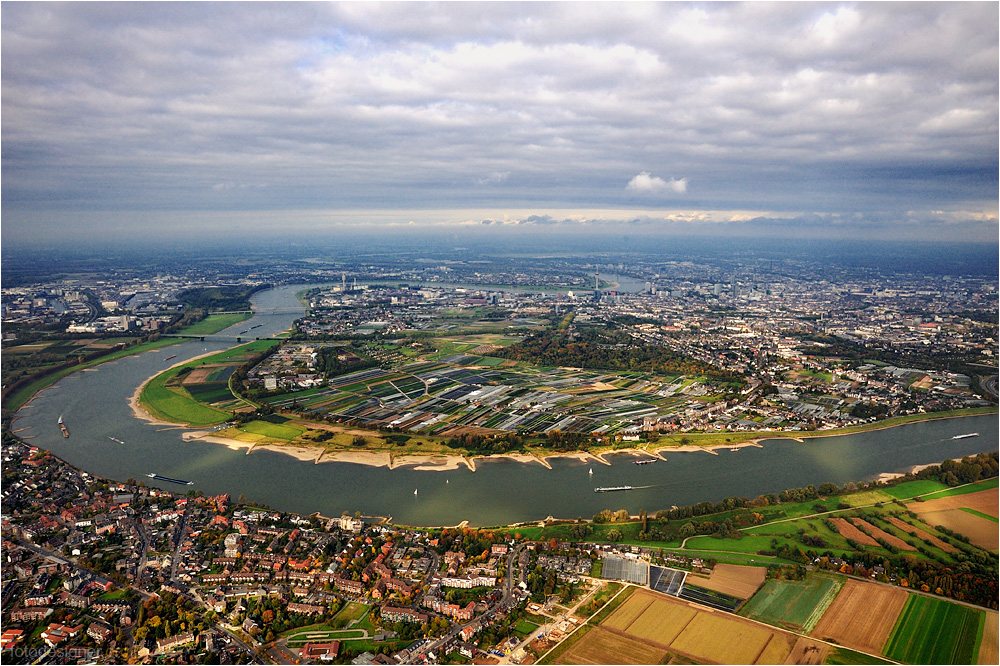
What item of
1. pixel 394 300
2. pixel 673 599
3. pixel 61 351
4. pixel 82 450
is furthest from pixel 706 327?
pixel 61 351

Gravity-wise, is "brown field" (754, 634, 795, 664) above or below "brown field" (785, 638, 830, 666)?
above

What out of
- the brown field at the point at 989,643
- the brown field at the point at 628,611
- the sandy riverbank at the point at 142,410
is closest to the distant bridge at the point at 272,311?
the sandy riverbank at the point at 142,410

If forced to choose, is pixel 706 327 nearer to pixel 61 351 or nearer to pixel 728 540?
pixel 728 540

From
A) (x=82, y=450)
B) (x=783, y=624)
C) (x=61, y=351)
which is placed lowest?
(x=783, y=624)

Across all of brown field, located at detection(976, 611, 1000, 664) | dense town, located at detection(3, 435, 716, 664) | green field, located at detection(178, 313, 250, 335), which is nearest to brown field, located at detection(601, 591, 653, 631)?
dense town, located at detection(3, 435, 716, 664)

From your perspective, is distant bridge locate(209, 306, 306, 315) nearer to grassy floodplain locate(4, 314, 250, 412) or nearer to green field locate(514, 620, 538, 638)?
grassy floodplain locate(4, 314, 250, 412)

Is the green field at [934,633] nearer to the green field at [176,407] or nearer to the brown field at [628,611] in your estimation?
the brown field at [628,611]

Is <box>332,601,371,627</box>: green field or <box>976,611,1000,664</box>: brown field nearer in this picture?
<box>976,611,1000,664</box>: brown field
